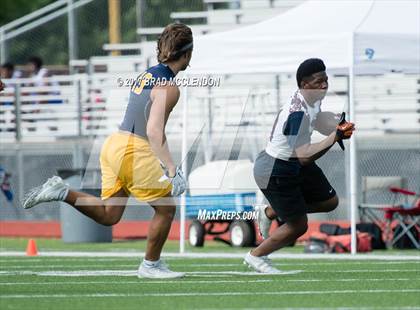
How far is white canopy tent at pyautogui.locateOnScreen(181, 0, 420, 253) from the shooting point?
52.8ft

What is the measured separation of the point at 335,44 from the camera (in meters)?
16.1

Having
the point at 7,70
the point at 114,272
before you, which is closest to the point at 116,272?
the point at 114,272

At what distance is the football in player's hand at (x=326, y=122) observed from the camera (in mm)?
11915

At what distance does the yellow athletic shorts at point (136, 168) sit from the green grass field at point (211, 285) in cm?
71

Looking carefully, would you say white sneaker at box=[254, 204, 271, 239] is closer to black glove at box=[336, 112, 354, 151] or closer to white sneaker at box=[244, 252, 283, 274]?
white sneaker at box=[244, 252, 283, 274]

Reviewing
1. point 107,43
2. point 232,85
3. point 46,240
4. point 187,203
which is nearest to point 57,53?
point 107,43

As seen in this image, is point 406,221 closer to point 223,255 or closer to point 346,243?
point 346,243

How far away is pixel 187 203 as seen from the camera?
60.0ft

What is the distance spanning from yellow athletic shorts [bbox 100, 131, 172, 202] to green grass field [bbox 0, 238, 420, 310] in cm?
71

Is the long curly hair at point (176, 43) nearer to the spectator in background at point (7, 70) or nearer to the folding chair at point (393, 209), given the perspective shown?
the folding chair at point (393, 209)

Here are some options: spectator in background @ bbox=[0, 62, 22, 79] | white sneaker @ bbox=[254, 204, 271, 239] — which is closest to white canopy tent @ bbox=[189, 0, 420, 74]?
white sneaker @ bbox=[254, 204, 271, 239]

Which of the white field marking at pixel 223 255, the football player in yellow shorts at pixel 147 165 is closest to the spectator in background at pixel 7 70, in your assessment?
the white field marking at pixel 223 255

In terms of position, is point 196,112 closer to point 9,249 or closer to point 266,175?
point 9,249

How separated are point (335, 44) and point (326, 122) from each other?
428 centimetres
